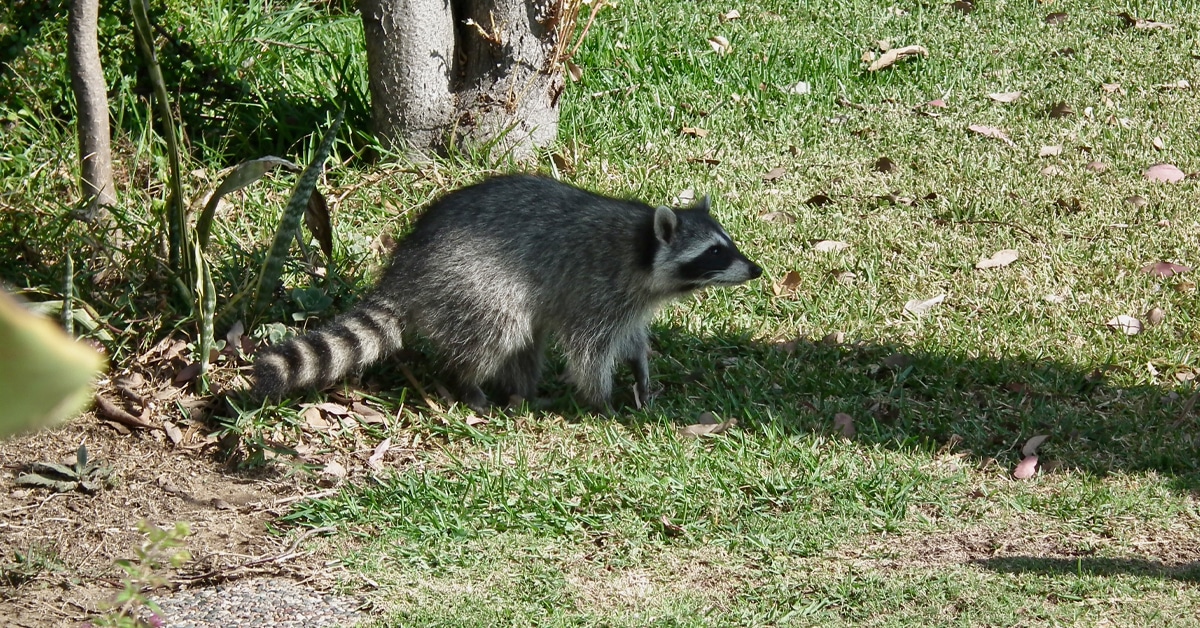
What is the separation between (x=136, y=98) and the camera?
6.14 meters

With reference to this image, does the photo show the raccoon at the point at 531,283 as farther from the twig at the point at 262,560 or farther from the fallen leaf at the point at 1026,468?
the fallen leaf at the point at 1026,468

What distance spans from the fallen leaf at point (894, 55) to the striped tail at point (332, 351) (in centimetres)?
416

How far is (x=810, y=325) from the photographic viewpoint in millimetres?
5223

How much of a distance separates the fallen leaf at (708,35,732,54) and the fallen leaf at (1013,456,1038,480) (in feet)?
13.2

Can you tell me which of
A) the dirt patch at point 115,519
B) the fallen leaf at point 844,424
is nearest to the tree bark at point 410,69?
the dirt patch at point 115,519

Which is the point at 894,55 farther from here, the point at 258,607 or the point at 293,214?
the point at 258,607

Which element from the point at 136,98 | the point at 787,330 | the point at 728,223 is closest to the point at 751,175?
the point at 728,223

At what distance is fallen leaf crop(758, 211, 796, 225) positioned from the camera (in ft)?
19.8

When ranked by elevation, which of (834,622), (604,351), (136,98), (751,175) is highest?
(136,98)

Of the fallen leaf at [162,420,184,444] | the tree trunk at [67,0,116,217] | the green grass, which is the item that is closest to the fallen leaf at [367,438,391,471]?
the green grass

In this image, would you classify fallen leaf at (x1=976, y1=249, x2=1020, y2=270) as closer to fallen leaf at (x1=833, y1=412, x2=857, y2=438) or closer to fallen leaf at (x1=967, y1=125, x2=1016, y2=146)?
fallen leaf at (x1=967, y1=125, x2=1016, y2=146)

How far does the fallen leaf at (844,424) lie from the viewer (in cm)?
448

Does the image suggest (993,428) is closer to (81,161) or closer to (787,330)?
(787,330)

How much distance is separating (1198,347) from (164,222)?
423cm
